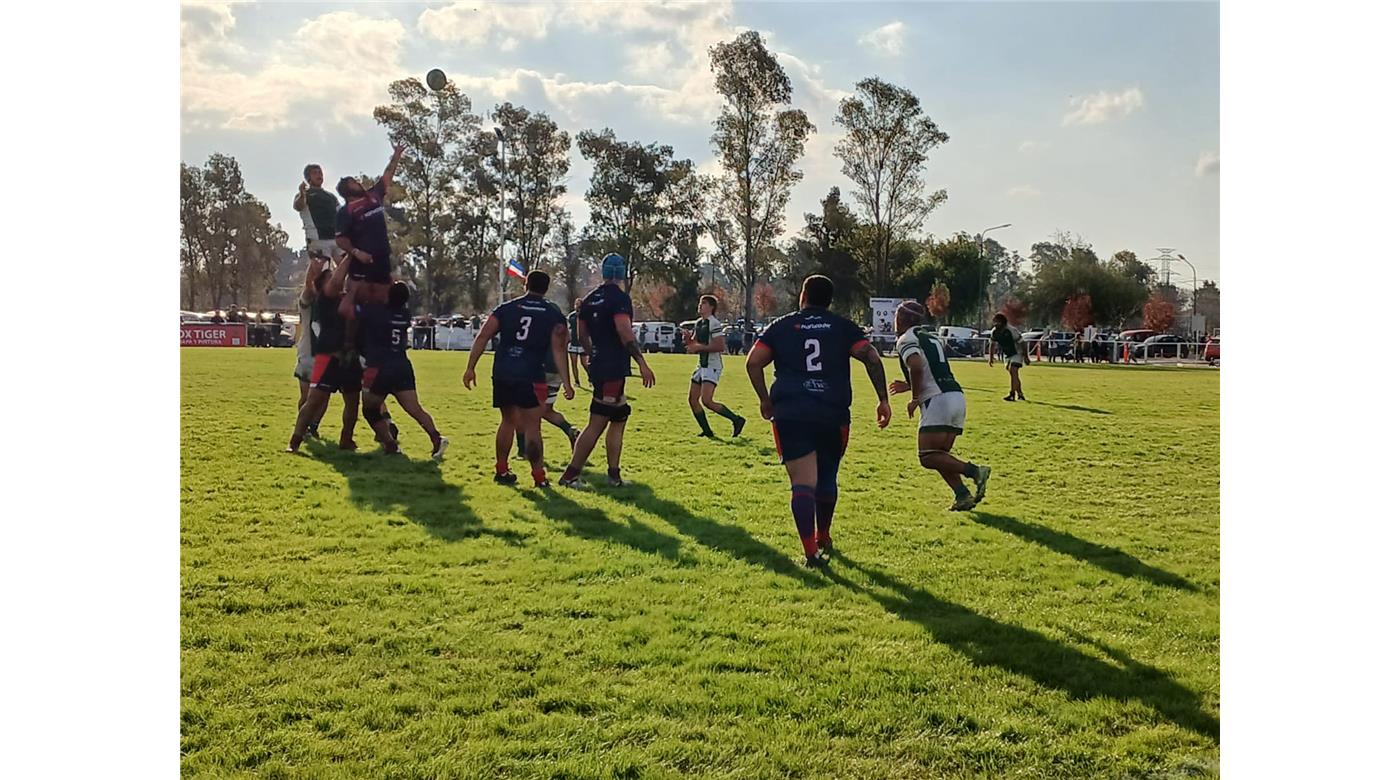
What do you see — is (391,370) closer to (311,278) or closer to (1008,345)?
(311,278)

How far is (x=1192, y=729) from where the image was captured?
3.57m

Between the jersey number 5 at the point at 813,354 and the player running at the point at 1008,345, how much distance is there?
1.91 m

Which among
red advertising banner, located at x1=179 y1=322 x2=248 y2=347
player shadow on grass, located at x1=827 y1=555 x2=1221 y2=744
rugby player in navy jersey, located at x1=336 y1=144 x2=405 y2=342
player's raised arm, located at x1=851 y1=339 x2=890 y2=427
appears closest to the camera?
player shadow on grass, located at x1=827 y1=555 x2=1221 y2=744

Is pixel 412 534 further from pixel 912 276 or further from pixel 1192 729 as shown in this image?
pixel 1192 729

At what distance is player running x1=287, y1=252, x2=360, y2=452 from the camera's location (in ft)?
20.1

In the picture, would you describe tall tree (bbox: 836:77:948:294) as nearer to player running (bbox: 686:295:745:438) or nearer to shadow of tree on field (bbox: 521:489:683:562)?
player running (bbox: 686:295:745:438)

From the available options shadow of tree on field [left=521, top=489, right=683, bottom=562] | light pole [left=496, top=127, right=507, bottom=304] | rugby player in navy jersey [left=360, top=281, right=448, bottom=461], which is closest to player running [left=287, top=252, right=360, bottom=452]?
rugby player in navy jersey [left=360, top=281, right=448, bottom=461]

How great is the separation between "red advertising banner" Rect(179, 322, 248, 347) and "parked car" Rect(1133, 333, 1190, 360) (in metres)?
5.42

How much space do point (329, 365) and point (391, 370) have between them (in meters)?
0.41

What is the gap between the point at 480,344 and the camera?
640cm

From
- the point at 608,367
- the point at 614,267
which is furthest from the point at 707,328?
the point at 608,367

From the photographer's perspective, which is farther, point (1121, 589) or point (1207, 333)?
point (1207, 333)

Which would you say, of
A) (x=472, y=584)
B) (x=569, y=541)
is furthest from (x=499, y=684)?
(x=569, y=541)

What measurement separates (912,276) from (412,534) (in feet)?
10.3
